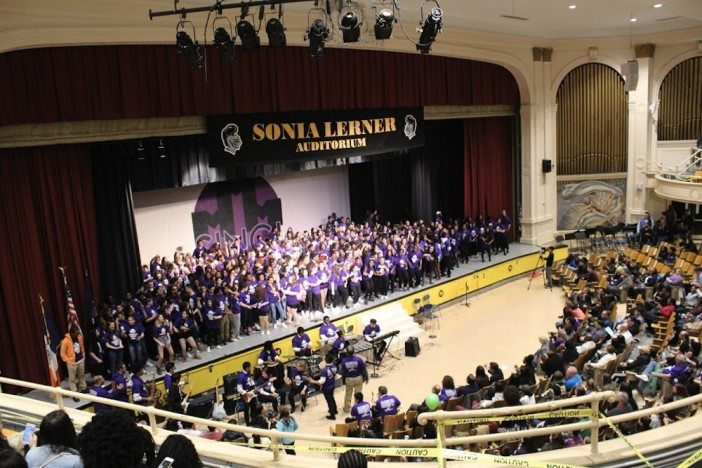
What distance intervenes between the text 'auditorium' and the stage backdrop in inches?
2.9

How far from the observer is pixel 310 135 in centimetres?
1602

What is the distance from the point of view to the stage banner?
1441cm

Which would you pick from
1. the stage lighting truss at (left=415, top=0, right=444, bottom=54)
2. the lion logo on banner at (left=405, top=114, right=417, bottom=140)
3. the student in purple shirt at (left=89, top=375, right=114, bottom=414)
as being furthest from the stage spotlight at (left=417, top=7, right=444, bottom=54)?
the lion logo on banner at (left=405, top=114, right=417, bottom=140)

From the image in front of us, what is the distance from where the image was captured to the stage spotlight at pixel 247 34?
8.68m

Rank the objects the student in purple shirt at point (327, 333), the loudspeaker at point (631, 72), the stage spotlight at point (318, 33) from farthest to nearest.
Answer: the loudspeaker at point (631, 72), the student in purple shirt at point (327, 333), the stage spotlight at point (318, 33)

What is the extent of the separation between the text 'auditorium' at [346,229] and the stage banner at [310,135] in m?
0.07

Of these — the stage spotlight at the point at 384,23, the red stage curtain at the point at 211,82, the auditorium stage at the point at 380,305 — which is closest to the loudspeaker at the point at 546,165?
the auditorium stage at the point at 380,305

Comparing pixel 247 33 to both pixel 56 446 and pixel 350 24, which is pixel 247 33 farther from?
pixel 56 446

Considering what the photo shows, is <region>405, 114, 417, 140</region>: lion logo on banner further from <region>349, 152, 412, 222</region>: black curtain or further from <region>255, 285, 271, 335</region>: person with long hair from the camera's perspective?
<region>255, 285, 271, 335</region>: person with long hair

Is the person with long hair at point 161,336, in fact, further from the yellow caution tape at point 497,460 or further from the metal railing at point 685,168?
the metal railing at point 685,168

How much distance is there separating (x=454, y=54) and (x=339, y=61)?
4.26 meters

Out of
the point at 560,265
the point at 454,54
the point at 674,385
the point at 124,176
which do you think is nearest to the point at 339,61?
the point at 454,54

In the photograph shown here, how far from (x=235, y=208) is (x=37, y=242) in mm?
7390

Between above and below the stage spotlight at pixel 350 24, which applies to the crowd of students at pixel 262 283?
below
